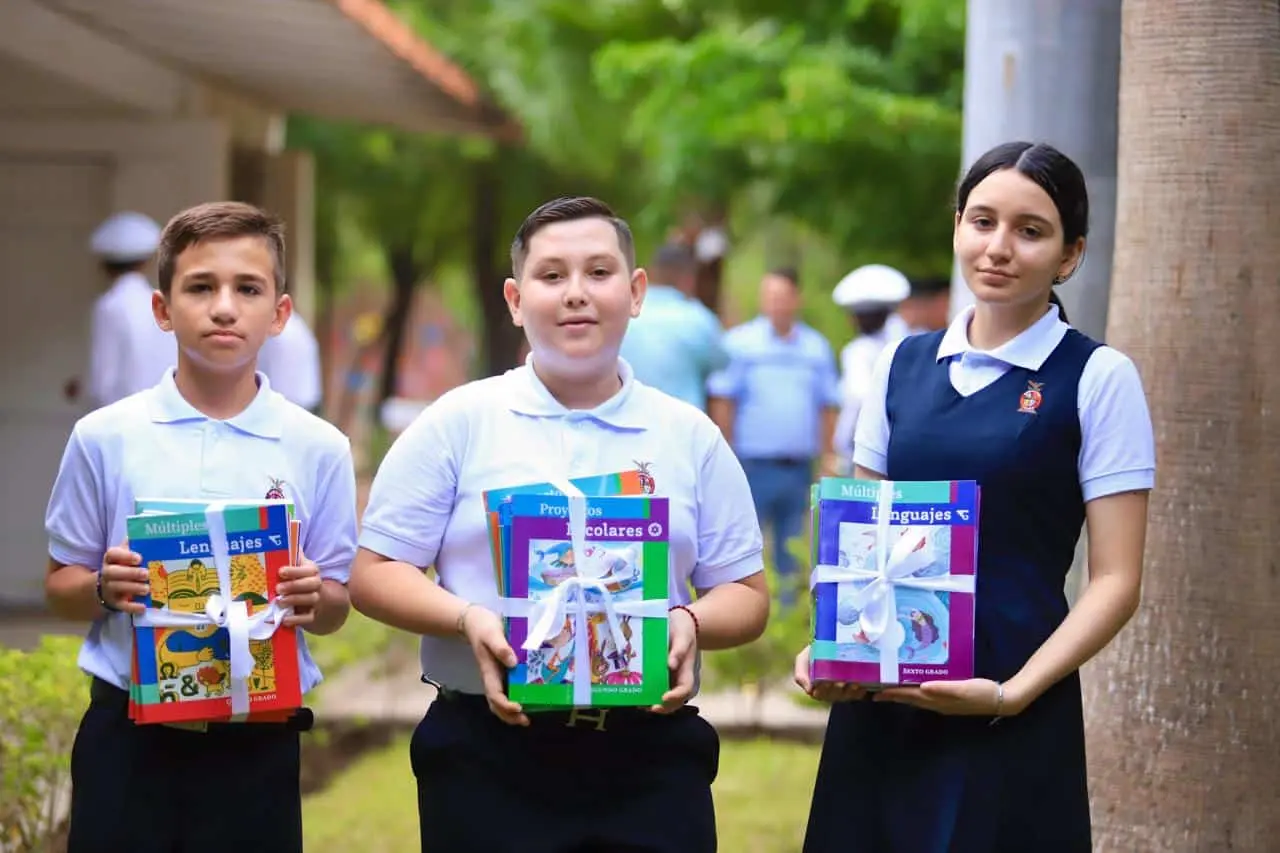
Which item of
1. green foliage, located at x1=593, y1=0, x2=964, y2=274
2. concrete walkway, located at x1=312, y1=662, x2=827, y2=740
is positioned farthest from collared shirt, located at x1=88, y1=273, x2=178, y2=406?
green foliage, located at x1=593, y1=0, x2=964, y2=274

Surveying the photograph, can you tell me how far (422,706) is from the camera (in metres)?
8.94

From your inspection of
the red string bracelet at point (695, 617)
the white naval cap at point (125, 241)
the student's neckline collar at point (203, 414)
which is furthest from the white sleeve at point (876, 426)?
the white naval cap at point (125, 241)

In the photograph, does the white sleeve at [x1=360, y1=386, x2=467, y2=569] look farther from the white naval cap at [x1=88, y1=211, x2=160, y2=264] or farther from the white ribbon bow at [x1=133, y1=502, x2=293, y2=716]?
the white naval cap at [x1=88, y1=211, x2=160, y2=264]

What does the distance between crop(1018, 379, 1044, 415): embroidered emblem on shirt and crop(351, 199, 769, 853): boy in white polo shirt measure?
55 cm

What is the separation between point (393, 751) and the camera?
8.46 meters

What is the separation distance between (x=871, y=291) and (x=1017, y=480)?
→ 765 cm

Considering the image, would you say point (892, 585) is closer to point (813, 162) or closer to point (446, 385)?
point (813, 162)

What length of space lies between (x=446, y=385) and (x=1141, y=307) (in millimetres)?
51581

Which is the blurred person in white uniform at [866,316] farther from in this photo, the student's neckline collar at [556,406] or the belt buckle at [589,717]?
the belt buckle at [589,717]

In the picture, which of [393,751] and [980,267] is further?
[393,751]

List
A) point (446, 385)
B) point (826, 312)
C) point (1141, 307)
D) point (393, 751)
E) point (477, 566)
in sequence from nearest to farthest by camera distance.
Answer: point (477, 566) → point (1141, 307) → point (393, 751) → point (826, 312) → point (446, 385)

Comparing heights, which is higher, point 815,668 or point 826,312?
point 826,312

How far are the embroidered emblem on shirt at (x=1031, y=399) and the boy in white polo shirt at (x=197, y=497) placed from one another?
126 centimetres

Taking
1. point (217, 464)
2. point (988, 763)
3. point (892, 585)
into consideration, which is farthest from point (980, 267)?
point (217, 464)
